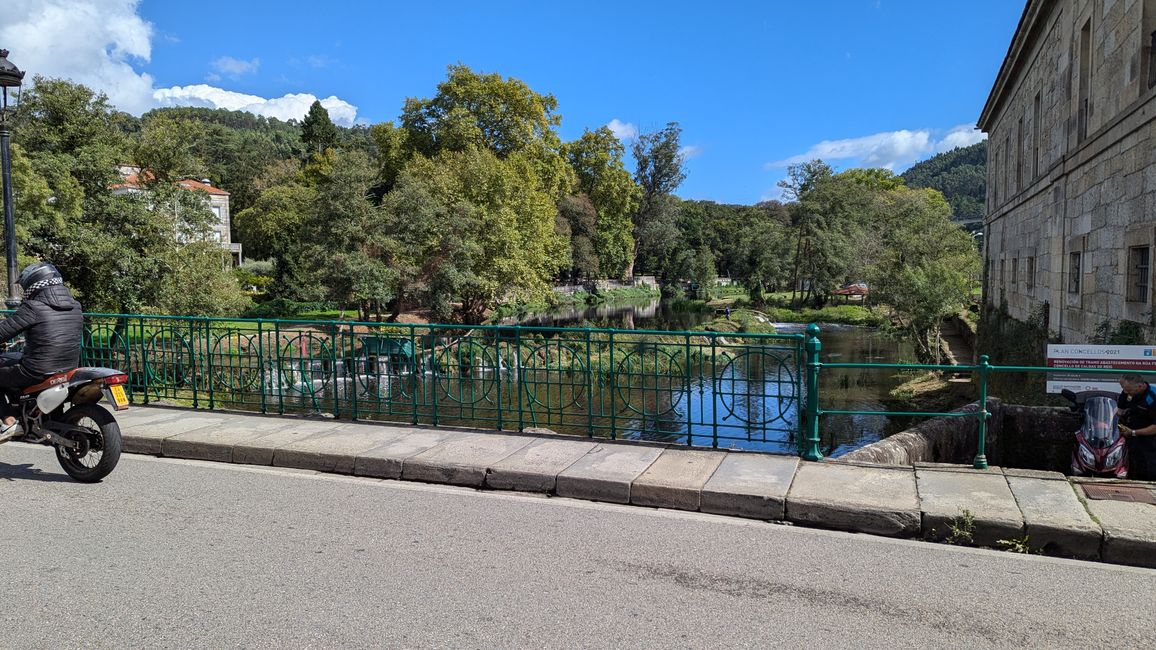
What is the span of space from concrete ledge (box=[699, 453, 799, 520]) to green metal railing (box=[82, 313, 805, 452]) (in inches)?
27.1

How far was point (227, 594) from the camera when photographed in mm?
4109

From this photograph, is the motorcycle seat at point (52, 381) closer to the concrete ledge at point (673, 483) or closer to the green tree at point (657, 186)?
the concrete ledge at point (673, 483)

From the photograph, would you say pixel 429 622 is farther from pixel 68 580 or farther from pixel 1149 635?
pixel 1149 635

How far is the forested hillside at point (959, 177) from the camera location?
12494cm

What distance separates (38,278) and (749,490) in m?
6.42

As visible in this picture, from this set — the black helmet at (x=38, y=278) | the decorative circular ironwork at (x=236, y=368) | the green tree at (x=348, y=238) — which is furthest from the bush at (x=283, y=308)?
the black helmet at (x=38, y=278)

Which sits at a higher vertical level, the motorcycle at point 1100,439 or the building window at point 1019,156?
the building window at point 1019,156

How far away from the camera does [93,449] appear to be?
6438 millimetres

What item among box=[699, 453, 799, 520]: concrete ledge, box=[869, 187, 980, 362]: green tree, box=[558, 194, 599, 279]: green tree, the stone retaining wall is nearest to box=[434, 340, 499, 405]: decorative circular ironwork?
box=[699, 453, 799, 520]: concrete ledge

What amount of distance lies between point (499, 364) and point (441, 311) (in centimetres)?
2434

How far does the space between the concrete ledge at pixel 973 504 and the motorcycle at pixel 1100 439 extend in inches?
48.6

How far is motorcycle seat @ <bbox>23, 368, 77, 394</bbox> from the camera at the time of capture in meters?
6.33

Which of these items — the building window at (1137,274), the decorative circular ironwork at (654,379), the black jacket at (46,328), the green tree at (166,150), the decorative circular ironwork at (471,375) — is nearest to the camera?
the black jacket at (46,328)

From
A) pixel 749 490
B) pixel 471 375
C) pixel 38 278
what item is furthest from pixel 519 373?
pixel 38 278
